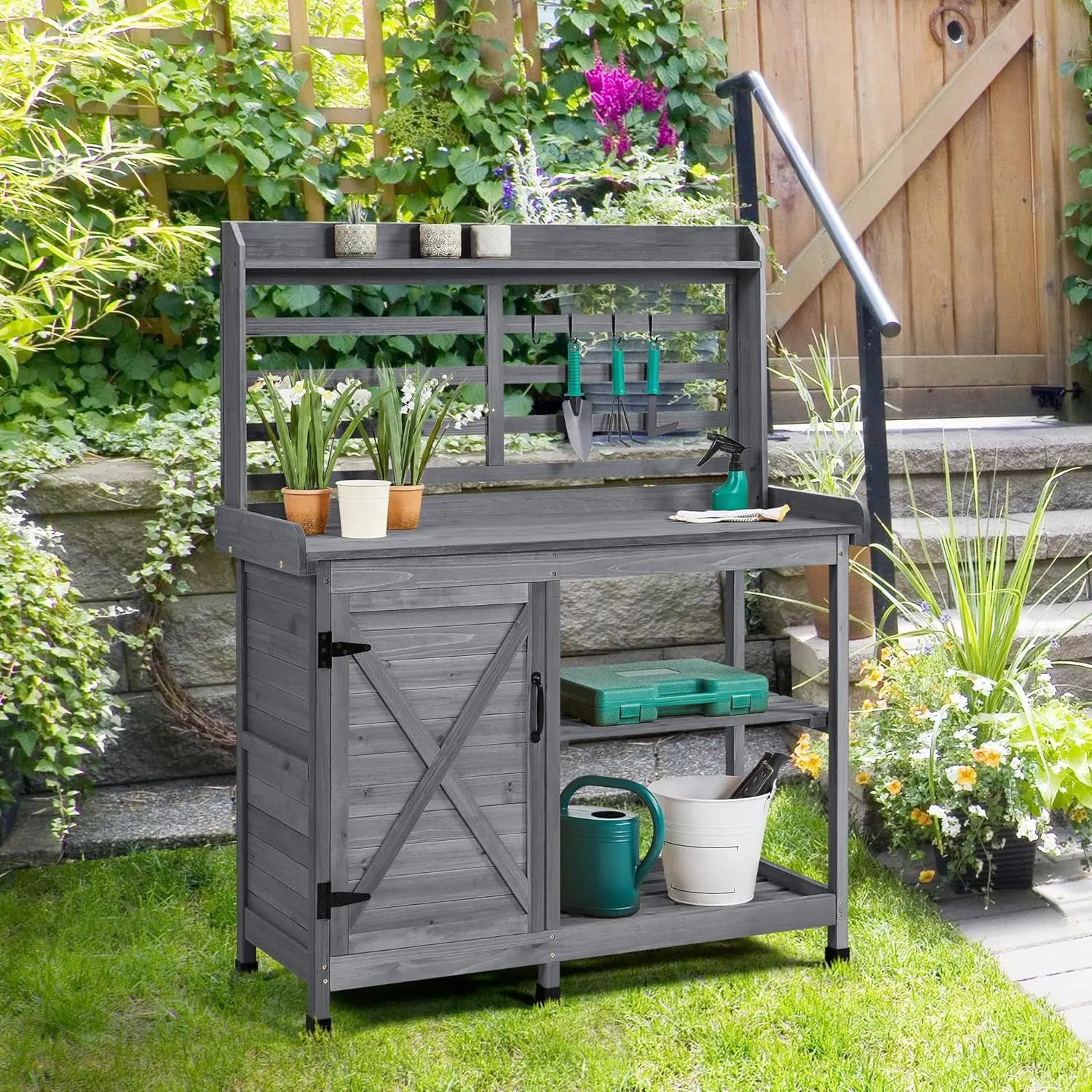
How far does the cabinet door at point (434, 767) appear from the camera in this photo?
8.26 ft

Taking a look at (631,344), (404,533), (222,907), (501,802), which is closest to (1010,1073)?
(501,802)

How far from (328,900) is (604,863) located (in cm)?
55

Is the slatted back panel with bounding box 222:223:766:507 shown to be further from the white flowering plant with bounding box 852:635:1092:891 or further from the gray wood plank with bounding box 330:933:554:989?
the gray wood plank with bounding box 330:933:554:989

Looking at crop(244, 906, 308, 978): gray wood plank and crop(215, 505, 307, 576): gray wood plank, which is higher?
crop(215, 505, 307, 576): gray wood plank

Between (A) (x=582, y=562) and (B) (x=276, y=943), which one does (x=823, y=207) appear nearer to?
(A) (x=582, y=562)

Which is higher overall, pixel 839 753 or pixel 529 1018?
pixel 839 753

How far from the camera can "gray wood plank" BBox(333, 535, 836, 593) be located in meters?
2.52

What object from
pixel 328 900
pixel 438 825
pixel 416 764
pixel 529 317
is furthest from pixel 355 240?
pixel 328 900

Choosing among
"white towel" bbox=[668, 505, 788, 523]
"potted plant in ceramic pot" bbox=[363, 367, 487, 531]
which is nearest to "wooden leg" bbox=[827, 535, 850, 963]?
"white towel" bbox=[668, 505, 788, 523]

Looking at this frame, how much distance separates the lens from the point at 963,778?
119 inches

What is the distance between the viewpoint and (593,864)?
2770mm

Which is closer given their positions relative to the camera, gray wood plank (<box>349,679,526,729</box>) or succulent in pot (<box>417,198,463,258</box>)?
gray wood plank (<box>349,679,526,729</box>)

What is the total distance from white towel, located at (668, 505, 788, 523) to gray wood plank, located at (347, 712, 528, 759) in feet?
1.85

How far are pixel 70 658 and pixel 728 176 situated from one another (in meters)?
2.38
